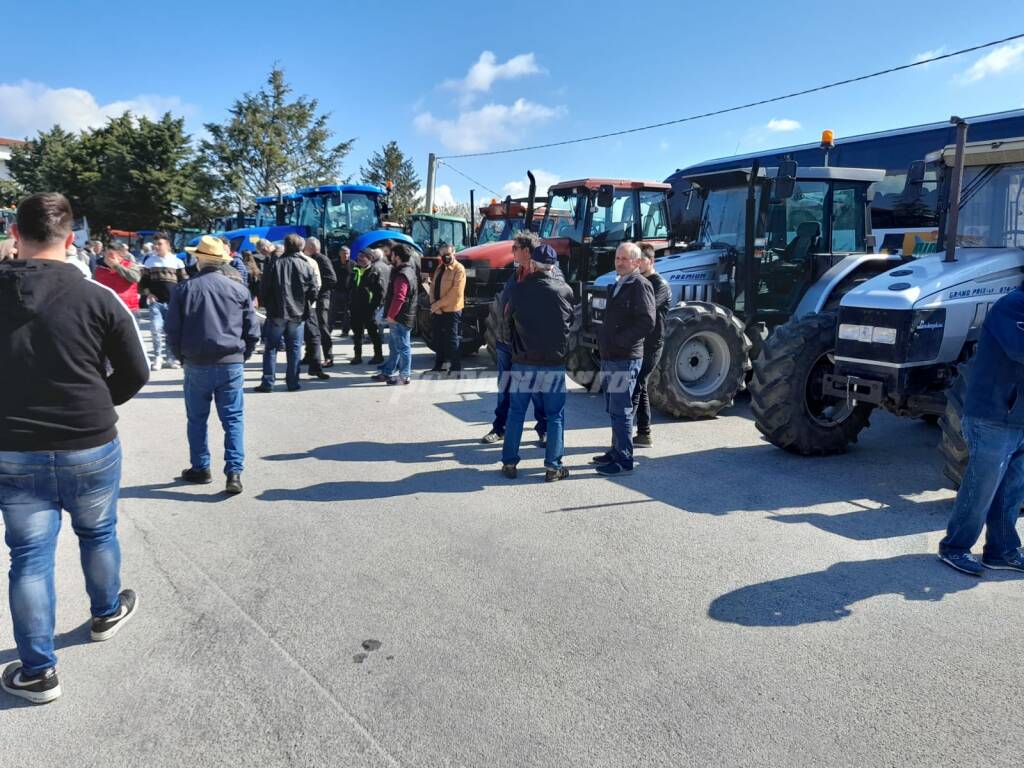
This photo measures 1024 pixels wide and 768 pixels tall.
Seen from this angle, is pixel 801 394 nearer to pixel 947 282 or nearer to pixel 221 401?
Answer: pixel 947 282

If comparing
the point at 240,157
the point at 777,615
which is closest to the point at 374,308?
the point at 777,615

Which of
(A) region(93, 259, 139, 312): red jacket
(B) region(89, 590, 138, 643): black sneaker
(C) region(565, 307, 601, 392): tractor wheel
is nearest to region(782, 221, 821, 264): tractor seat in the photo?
(C) region(565, 307, 601, 392): tractor wheel

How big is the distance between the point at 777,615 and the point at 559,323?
2742 millimetres

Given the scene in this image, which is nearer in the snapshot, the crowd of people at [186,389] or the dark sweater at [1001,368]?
the crowd of people at [186,389]

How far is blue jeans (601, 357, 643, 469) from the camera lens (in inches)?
225

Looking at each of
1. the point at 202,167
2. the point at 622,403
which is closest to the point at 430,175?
the point at 202,167

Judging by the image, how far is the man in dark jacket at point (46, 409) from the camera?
2770 mm

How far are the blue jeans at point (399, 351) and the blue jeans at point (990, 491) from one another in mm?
6670

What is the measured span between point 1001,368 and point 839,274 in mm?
3808

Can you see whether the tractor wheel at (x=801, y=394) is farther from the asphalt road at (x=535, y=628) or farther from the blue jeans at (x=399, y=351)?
the blue jeans at (x=399, y=351)

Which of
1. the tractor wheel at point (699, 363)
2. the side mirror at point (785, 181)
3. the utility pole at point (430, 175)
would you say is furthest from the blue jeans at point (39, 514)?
the utility pole at point (430, 175)

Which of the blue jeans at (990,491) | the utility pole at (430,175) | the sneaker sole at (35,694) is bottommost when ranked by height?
the sneaker sole at (35,694)

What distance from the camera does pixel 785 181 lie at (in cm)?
700

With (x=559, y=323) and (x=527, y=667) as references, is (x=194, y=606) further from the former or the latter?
(x=559, y=323)
